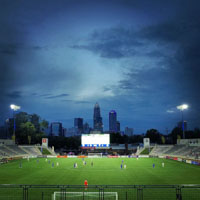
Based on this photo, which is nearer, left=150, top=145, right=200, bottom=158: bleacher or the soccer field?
the soccer field

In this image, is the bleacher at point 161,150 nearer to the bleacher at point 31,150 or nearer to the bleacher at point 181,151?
the bleacher at point 181,151

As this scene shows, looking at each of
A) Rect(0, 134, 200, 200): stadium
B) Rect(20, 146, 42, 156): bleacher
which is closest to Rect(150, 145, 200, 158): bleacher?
Rect(0, 134, 200, 200): stadium

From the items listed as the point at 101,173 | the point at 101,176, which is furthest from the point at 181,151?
the point at 101,176

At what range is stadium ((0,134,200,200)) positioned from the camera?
23578mm

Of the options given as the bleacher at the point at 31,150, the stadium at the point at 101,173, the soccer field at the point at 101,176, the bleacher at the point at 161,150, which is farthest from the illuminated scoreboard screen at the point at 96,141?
the soccer field at the point at 101,176

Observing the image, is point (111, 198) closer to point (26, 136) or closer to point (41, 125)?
point (26, 136)

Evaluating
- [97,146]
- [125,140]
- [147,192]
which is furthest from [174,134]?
[147,192]

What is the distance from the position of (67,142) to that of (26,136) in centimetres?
3041

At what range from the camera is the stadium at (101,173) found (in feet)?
77.4

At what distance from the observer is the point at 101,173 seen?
44.7 m

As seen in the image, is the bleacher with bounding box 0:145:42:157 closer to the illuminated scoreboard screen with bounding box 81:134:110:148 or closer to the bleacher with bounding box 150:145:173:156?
the illuminated scoreboard screen with bounding box 81:134:110:148

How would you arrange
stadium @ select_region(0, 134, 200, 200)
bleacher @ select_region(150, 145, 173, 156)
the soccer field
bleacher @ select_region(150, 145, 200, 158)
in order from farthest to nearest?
bleacher @ select_region(150, 145, 173, 156)
bleacher @ select_region(150, 145, 200, 158)
the soccer field
stadium @ select_region(0, 134, 200, 200)

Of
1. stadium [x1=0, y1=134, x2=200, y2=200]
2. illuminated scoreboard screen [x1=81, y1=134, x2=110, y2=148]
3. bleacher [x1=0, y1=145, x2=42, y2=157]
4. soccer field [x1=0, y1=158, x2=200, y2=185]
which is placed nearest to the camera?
stadium [x1=0, y1=134, x2=200, y2=200]

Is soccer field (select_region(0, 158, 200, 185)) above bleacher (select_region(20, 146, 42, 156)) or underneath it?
above
